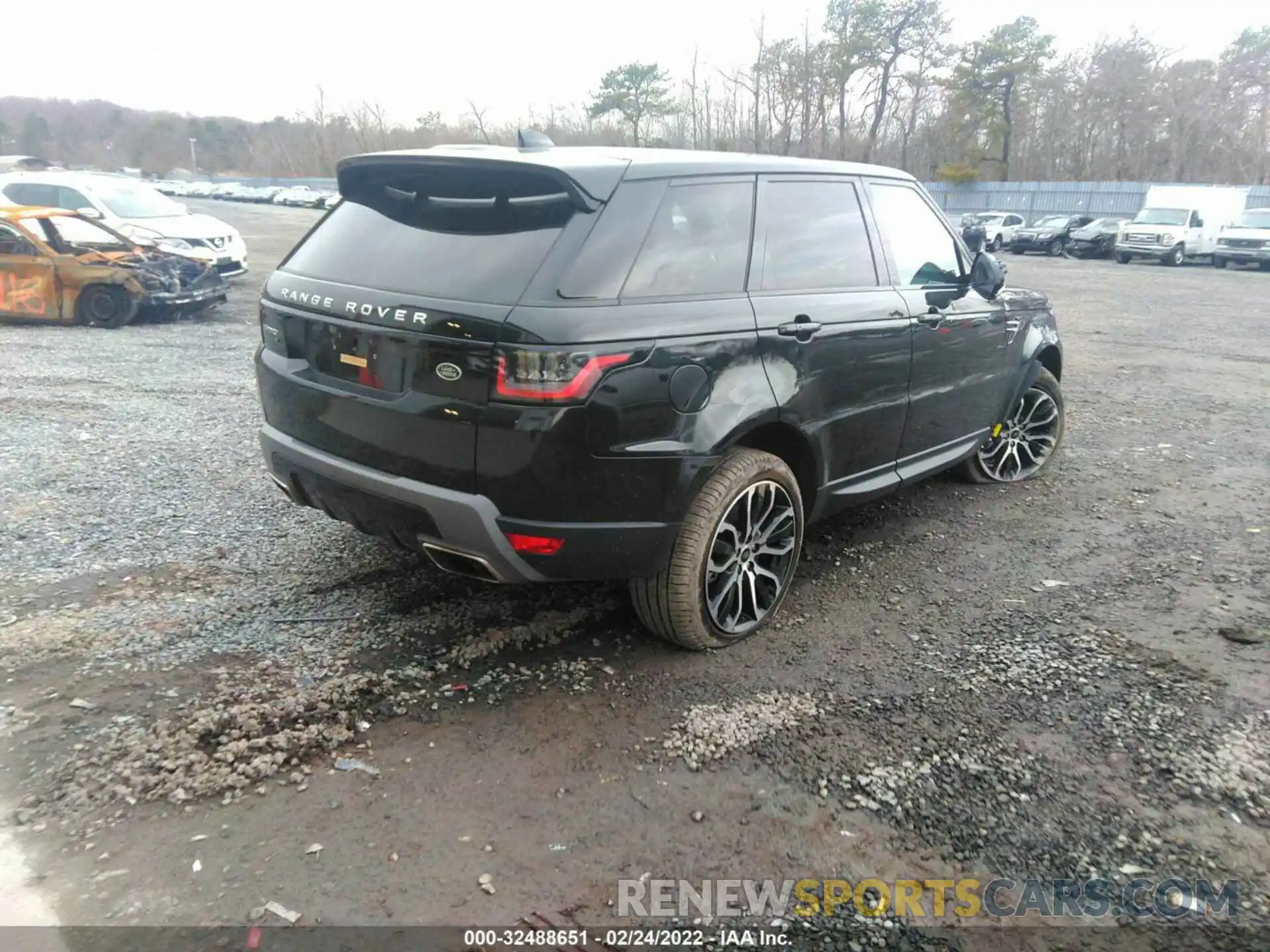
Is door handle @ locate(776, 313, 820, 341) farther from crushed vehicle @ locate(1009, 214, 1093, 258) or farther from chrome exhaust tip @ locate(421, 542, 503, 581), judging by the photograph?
crushed vehicle @ locate(1009, 214, 1093, 258)

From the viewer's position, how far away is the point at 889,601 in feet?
13.3

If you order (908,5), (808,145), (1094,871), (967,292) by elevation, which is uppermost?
(908,5)

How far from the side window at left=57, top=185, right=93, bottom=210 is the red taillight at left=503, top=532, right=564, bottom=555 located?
1332 centimetres

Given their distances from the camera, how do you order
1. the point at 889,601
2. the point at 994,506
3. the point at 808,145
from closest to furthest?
the point at 889,601
the point at 994,506
the point at 808,145

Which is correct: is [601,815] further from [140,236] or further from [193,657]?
[140,236]

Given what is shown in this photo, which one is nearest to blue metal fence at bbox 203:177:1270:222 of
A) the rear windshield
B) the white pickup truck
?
the white pickup truck

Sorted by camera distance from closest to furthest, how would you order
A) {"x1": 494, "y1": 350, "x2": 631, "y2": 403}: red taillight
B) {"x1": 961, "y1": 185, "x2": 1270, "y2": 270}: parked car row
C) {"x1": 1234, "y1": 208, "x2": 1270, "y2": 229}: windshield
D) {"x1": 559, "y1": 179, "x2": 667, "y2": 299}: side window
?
{"x1": 494, "y1": 350, "x2": 631, "y2": 403}: red taillight < {"x1": 559, "y1": 179, "x2": 667, "y2": 299}: side window < {"x1": 1234, "y1": 208, "x2": 1270, "y2": 229}: windshield < {"x1": 961, "y1": 185, "x2": 1270, "y2": 270}: parked car row

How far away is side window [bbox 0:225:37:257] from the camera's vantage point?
10188mm

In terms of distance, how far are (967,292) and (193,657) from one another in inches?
158

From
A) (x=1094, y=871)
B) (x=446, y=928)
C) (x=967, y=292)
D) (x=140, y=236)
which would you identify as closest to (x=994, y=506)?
(x=967, y=292)

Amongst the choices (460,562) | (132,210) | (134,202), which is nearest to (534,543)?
(460,562)

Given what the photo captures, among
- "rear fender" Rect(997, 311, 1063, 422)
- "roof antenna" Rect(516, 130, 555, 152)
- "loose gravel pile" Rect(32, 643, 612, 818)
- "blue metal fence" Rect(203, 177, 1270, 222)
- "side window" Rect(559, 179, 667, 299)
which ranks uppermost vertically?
"blue metal fence" Rect(203, 177, 1270, 222)

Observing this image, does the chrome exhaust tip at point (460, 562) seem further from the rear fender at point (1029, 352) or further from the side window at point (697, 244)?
the rear fender at point (1029, 352)

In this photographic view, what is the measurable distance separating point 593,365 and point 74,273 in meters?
10.3
